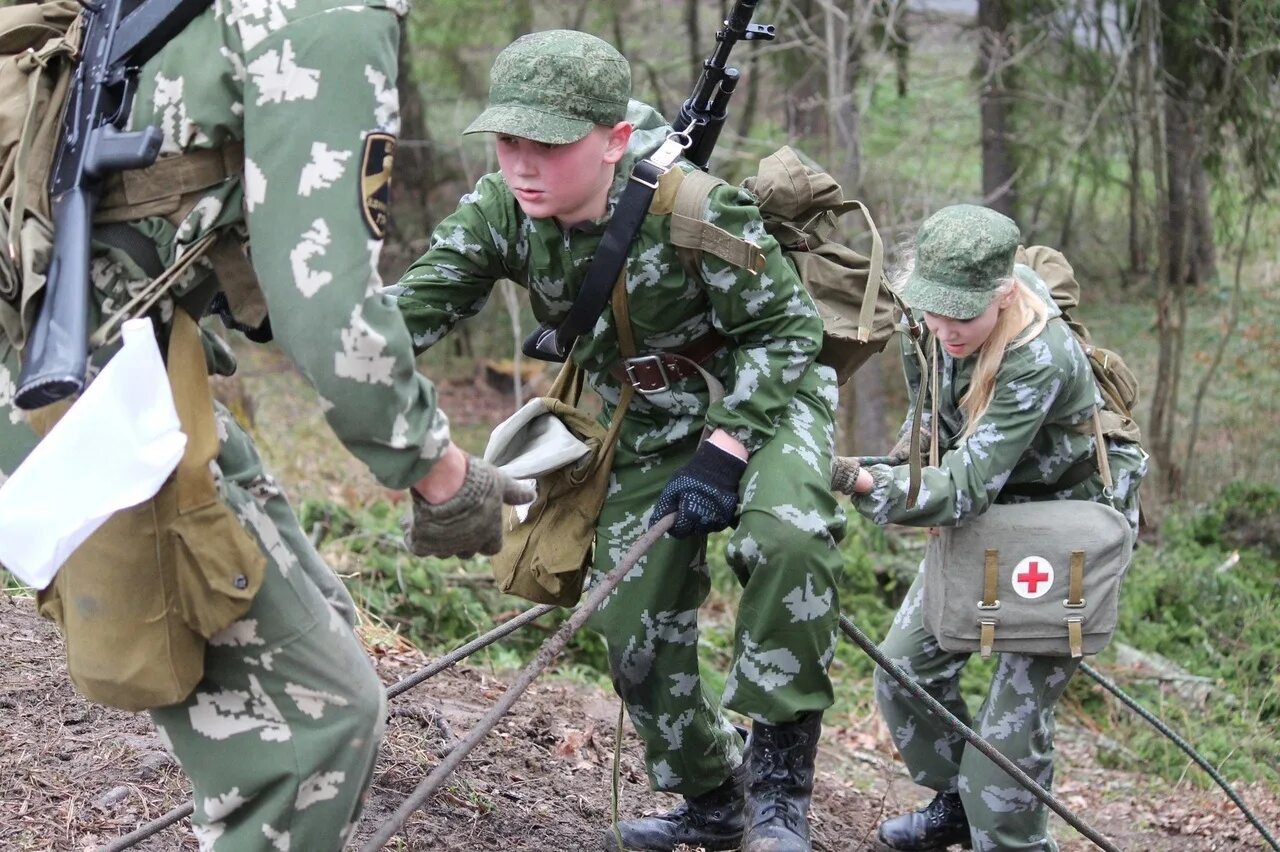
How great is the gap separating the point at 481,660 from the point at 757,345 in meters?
3.13

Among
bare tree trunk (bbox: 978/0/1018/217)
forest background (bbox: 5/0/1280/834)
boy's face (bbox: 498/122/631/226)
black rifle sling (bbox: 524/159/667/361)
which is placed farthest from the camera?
bare tree trunk (bbox: 978/0/1018/217)

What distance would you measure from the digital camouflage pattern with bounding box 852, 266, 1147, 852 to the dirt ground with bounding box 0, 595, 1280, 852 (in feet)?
1.75

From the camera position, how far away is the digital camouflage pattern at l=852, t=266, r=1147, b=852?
443cm

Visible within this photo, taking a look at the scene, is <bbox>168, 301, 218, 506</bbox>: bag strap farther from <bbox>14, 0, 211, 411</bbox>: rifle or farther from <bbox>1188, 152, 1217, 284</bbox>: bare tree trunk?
<bbox>1188, 152, 1217, 284</bbox>: bare tree trunk

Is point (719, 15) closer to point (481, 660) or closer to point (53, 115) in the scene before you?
point (481, 660)

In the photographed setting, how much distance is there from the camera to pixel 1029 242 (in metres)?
16.2

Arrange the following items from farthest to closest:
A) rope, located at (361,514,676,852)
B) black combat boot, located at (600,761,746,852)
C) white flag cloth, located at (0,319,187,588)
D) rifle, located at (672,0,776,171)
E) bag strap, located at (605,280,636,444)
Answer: black combat boot, located at (600,761,746,852)
rifle, located at (672,0,776,171)
bag strap, located at (605,280,636,444)
rope, located at (361,514,676,852)
white flag cloth, located at (0,319,187,588)

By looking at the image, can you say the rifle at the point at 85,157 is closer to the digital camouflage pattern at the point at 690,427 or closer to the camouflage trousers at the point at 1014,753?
the digital camouflage pattern at the point at 690,427

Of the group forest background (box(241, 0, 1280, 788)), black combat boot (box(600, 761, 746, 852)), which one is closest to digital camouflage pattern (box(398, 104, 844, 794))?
black combat boot (box(600, 761, 746, 852))

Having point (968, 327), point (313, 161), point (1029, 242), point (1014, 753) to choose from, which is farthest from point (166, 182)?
point (1029, 242)

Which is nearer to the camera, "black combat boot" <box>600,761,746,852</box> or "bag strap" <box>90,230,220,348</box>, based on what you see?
"bag strap" <box>90,230,220,348</box>

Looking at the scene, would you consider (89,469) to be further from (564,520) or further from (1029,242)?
(1029,242)

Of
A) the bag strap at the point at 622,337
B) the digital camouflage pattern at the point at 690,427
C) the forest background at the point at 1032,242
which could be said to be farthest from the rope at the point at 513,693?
the forest background at the point at 1032,242

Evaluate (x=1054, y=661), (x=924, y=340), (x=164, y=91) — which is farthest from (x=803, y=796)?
(x=164, y=91)
